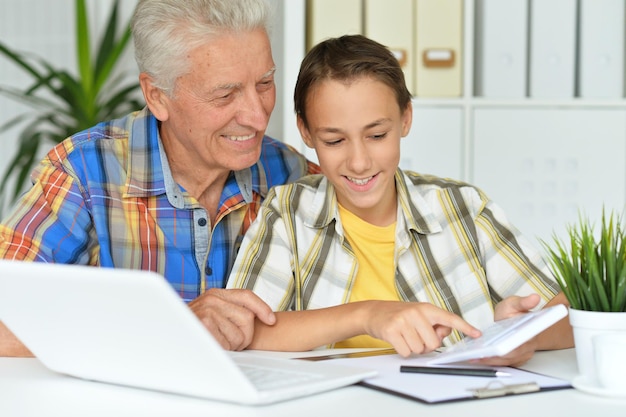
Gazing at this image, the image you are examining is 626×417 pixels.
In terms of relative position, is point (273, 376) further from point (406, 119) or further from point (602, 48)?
point (602, 48)

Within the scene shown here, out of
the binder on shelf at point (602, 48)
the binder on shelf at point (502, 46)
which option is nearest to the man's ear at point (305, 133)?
the binder on shelf at point (502, 46)

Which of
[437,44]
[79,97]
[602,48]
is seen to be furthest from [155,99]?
[79,97]

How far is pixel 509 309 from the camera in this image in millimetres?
1316

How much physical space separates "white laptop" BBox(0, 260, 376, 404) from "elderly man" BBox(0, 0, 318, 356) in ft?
1.95

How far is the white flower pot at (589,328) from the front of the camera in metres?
1.08

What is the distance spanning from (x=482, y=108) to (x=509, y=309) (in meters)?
1.43

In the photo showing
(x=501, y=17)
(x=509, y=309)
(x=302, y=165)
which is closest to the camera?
(x=509, y=309)

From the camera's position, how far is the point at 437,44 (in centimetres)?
260

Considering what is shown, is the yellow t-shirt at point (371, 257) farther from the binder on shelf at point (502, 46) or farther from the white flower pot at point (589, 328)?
the binder on shelf at point (502, 46)

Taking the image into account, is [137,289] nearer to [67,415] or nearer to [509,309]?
[67,415]

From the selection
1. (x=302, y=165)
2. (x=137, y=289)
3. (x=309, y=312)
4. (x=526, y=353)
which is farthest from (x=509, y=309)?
(x=302, y=165)

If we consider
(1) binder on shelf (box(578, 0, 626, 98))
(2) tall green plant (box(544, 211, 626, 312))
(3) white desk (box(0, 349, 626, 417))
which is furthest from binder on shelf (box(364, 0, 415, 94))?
(3) white desk (box(0, 349, 626, 417))

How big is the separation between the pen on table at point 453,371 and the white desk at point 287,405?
3.2 inches

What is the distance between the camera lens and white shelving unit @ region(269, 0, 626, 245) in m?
2.63
